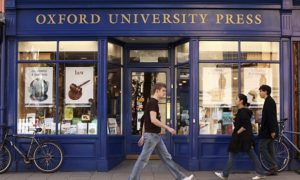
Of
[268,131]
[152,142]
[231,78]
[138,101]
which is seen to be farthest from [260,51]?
[152,142]

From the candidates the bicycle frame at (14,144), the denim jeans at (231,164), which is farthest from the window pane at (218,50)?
the bicycle frame at (14,144)

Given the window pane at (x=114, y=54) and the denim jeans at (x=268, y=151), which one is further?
the window pane at (x=114, y=54)

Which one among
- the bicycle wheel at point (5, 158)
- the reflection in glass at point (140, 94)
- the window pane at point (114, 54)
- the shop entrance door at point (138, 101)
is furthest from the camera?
the reflection in glass at point (140, 94)

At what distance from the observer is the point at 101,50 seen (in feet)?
37.9

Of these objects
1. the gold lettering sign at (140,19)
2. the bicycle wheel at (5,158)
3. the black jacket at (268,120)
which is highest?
the gold lettering sign at (140,19)

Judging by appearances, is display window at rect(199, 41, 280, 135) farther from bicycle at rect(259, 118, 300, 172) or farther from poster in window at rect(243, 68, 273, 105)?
bicycle at rect(259, 118, 300, 172)

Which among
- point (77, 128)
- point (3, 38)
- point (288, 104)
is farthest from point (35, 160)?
point (288, 104)

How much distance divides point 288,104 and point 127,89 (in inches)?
161

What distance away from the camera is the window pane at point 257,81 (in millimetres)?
11750

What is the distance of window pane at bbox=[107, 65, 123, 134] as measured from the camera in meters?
11.9

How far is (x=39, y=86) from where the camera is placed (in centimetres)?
1174

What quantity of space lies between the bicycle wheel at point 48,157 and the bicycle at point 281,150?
4.65 meters

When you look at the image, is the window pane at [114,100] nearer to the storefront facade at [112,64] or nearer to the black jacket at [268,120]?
the storefront facade at [112,64]

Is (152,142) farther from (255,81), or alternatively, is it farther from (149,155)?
(255,81)
